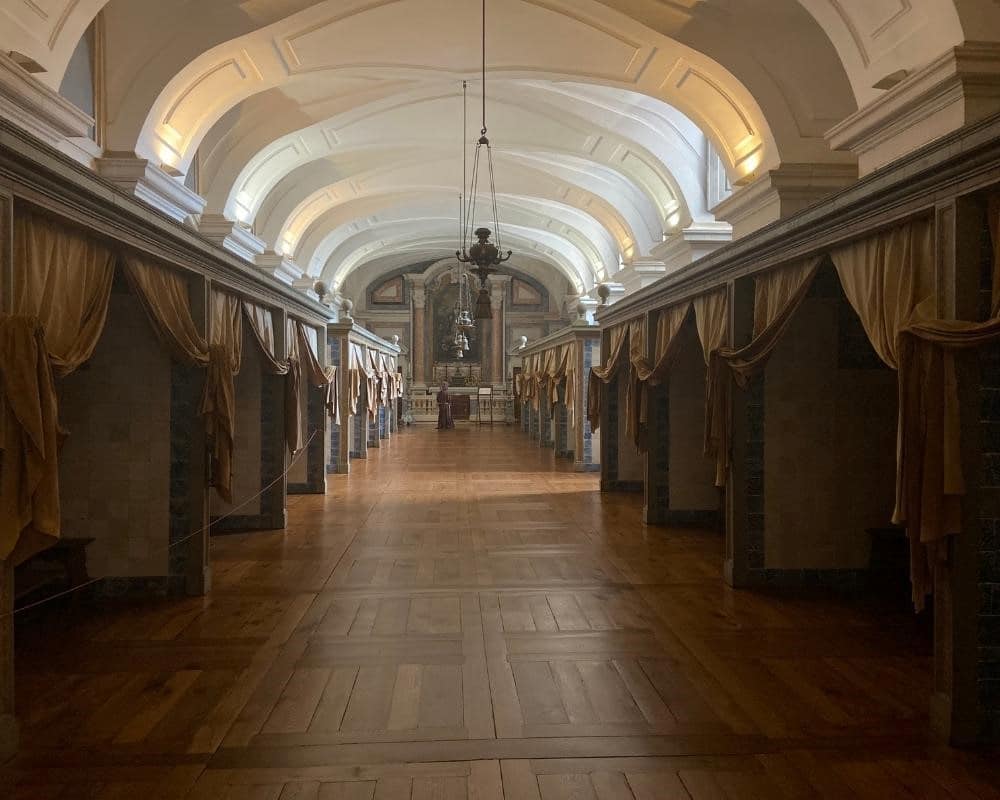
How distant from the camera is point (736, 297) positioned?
5.39 m

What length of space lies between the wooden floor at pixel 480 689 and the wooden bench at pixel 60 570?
233 mm

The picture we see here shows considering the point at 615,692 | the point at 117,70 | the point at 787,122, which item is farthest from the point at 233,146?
the point at 615,692

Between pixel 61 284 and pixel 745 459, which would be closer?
pixel 61 284

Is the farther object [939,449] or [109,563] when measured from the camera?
[109,563]

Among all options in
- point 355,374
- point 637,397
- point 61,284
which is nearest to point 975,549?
point 61,284

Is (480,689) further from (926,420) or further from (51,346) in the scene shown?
(51,346)

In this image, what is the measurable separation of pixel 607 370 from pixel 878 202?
592 centimetres

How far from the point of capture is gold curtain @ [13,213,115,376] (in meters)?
3.25

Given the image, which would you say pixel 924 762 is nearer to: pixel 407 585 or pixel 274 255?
pixel 407 585

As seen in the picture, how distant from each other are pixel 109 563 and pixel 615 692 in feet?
11.2

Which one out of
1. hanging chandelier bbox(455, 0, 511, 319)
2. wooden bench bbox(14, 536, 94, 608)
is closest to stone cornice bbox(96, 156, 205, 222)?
hanging chandelier bbox(455, 0, 511, 319)

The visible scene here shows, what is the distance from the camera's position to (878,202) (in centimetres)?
354

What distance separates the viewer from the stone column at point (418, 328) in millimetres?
27641

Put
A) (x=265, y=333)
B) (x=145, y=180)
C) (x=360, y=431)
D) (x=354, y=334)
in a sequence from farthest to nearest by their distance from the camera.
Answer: (x=360, y=431), (x=354, y=334), (x=145, y=180), (x=265, y=333)
